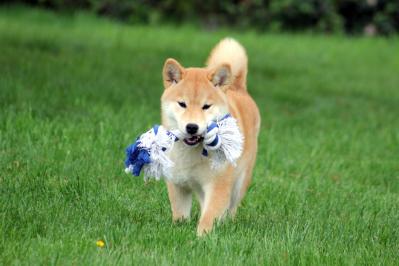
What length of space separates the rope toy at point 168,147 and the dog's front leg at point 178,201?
0.21 metres

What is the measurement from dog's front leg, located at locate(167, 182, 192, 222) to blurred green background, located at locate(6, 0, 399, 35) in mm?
12820

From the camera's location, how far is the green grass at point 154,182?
14.3 ft

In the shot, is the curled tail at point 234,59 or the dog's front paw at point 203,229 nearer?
the dog's front paw at point 203,229

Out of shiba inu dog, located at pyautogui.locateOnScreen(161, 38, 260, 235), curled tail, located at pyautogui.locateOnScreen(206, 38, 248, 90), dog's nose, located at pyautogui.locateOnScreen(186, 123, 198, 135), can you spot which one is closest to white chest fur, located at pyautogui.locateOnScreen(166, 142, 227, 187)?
shiba inu dog, located at pyautogui.locateOnScreen(161, 38, 260, 235)

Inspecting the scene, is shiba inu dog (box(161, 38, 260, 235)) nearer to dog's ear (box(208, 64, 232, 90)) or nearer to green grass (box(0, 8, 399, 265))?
dog's ear (box(208, 64, 232, 90))

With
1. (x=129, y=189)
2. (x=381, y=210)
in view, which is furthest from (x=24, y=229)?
(x=381, y=210)

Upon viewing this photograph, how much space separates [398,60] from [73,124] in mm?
10302

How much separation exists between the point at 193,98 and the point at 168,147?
319mm

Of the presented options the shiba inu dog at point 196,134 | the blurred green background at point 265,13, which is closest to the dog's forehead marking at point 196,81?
the shiba inu dog at point 196,134

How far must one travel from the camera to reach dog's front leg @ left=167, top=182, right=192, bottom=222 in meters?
5.02

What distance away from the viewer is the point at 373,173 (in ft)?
24.8

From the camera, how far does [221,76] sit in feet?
16.4

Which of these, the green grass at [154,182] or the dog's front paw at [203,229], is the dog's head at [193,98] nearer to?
the dog's front paw at [203,229]

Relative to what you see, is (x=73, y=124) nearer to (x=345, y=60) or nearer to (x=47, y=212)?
(x=47, y=212)
